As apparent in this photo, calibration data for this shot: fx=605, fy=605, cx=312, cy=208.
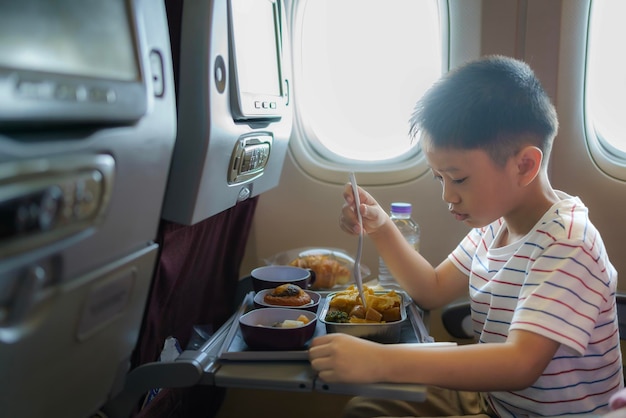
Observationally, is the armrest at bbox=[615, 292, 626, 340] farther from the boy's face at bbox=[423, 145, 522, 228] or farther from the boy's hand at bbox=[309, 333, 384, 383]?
the boy's hand at bbox=[309, 333, 384, 383]

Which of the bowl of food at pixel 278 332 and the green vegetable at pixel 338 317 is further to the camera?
the green vegetable at pixel 338 317

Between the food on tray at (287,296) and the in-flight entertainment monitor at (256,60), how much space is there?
1.34 ft

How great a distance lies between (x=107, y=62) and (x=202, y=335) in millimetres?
916

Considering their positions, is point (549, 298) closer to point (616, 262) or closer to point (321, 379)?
point (321, 379)

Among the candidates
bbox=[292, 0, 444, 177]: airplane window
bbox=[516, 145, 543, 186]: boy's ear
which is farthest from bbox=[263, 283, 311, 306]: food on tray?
bbox=[292, 0, 444, 177]: airplane window

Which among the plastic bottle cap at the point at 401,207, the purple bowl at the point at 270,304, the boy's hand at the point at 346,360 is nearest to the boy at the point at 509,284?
the boy's hand at the point at 346,360

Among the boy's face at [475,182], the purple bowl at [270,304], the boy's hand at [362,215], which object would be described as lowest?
the purple bowl at [270,304]

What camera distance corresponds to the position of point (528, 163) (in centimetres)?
137

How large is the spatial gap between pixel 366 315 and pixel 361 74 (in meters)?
1.11

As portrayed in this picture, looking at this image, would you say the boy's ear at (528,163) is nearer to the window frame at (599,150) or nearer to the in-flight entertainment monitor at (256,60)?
the in-flight entertainment monitor at (256,60)

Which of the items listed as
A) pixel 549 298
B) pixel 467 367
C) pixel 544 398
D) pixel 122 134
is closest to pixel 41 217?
pixel 122 134

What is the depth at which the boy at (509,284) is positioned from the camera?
1.18 metres

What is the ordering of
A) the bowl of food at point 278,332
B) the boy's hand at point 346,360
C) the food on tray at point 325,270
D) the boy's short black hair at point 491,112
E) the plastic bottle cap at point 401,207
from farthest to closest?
the plastic bottle cap at point 401,207 < the food on tray at point 325,270 < the boy's short black hair at point 491,112 < the bowl of food at point 278,332 < the boy's hand at point 346,360

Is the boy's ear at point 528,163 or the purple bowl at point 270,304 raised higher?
the boy's ear at point 528,163
